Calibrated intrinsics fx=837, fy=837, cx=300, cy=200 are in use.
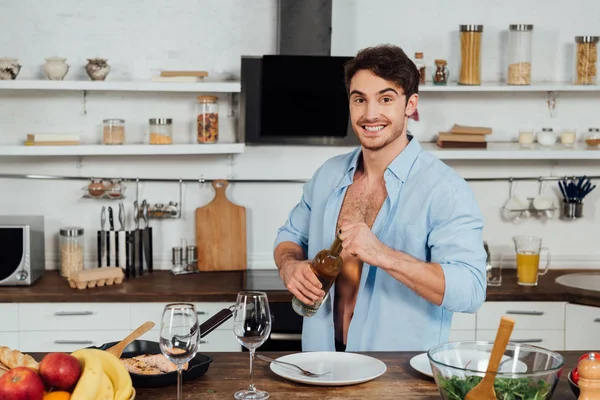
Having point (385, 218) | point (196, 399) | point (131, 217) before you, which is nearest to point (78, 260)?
point (131, 217)

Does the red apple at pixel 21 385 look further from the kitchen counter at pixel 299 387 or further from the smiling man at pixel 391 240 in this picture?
the smiling man at pixel 391 240

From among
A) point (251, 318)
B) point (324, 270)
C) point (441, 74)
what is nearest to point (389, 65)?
point (324, 270)

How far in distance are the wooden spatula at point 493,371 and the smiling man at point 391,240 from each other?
2.33ft

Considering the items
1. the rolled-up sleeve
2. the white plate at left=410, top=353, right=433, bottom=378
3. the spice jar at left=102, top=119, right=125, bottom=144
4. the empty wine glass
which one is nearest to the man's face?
the rolled-up sleeve

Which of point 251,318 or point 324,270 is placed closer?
point 251,318

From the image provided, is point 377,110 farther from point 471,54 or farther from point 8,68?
point 8,68

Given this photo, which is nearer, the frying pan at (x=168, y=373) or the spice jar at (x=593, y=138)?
the frying pan at (x=168, y=373)

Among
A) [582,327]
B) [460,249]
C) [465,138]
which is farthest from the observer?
[465,138]

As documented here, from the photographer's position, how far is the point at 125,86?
406cm

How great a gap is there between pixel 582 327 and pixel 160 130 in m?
2.23

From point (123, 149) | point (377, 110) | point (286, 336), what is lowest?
point (286, 336)

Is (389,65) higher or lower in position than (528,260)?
higher

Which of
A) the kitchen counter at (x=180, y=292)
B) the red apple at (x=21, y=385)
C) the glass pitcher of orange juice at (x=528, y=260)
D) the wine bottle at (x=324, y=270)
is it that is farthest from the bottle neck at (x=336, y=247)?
the glass pitcher of orange juice at (x=528, y=260)

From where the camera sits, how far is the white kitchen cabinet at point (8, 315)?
12.4 feet
